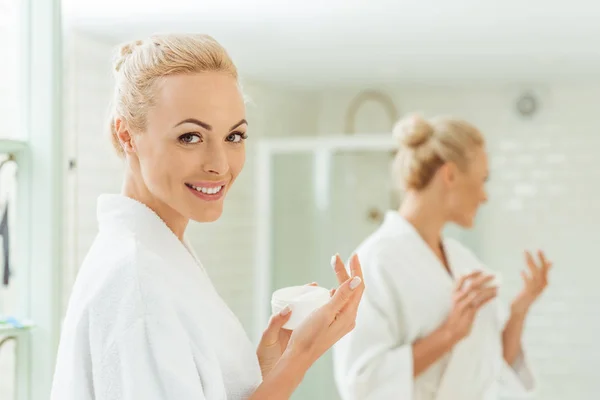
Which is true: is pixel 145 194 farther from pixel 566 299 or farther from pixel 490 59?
pixel 566 299

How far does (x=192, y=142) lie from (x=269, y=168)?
1567mm

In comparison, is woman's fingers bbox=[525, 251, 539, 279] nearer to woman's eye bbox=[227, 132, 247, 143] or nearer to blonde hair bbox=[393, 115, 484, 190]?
blonde hair bbox=[393, 115, 484, 190]

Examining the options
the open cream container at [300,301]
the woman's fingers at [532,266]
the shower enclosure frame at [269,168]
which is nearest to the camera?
the open cream container at [300,301]

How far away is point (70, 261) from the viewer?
1545mm

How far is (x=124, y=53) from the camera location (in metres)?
0.83

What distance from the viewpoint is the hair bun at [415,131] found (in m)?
1.41

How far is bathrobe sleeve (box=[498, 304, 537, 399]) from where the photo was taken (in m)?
1.47

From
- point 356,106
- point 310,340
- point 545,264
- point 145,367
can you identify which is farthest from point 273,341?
point 356,106

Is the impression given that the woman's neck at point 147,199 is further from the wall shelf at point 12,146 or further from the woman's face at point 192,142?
the wall shelf at point 12,146

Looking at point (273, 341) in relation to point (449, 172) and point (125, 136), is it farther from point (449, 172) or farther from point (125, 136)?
point (449, 172)

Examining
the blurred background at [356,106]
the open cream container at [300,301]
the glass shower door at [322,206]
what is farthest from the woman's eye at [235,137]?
the glass shower door at [322,206]

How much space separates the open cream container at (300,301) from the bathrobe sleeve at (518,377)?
68cm

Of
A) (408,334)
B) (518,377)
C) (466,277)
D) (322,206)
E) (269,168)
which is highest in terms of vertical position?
(269,168)

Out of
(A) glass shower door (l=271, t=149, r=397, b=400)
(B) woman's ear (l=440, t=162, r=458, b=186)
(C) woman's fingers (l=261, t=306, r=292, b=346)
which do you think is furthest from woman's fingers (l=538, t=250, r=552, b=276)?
(C) woman's fingers (l=261, t=306, r=292, b=346)
